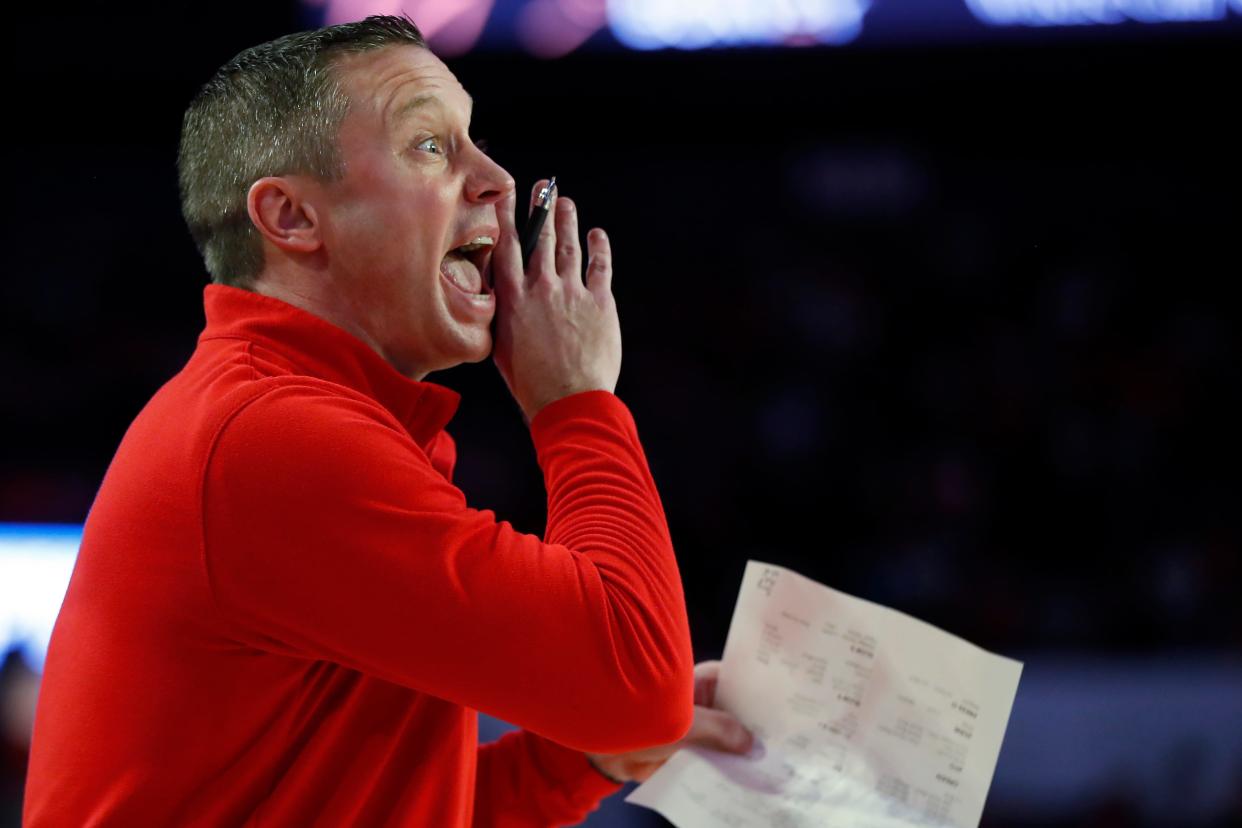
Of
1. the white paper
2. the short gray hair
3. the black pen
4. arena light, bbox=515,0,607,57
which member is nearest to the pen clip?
the black pen

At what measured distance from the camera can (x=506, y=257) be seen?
1403 mm

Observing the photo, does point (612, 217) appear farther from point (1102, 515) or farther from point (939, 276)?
point (1102, 515)

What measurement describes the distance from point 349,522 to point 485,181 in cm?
45

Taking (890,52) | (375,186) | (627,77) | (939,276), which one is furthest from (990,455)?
(375,186)

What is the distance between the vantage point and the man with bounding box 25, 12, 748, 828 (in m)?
1.09

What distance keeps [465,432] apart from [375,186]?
421 cm

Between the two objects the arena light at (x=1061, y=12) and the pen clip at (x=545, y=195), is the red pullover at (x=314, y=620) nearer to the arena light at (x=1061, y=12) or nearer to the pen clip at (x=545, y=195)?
the pen clip at (x=545, y=195)

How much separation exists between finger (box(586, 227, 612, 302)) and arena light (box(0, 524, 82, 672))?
11.4 feet

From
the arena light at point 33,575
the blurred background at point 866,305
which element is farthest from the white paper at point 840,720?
the arena light at point 33,575

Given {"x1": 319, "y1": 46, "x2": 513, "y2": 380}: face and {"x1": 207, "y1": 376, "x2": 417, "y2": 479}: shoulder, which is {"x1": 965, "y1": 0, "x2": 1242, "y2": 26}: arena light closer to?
{"x1": 319, "y1": 46, "x2": 513, "y2": 380}: face

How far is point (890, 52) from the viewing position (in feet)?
15.8

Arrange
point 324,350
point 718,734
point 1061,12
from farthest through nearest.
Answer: point 1061,12 < point 718,734 < point 324,350

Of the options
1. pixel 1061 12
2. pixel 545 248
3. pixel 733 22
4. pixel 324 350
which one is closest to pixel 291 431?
pixel 324 350

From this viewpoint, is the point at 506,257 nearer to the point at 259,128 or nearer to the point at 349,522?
the point at 259,128
